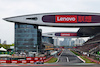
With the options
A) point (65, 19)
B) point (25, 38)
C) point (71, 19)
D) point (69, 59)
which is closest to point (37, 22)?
point (25, 38)

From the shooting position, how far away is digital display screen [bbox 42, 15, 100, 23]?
54.4m

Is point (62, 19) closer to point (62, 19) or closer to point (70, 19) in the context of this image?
point (62, 19)

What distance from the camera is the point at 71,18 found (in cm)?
5453

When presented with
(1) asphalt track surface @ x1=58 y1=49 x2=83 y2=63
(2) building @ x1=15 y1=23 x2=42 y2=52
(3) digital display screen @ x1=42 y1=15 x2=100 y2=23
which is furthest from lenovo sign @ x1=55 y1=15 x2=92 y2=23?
(1) asphalt track surface @ x1=58 y1=49 x2=83 y2=63

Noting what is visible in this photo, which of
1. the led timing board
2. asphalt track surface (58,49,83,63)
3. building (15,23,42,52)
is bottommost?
asphalt track surface (58,49,83,63)

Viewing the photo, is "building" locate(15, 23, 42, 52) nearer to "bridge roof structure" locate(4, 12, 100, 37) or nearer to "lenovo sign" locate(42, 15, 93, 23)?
"bridge roof structure" locate(4, 12, 100, 37)

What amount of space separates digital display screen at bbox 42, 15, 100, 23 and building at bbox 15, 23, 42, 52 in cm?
646

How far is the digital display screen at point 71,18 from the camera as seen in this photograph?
5441 centimetres

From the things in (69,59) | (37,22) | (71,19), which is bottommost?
(69,59)

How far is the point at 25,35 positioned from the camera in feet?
176

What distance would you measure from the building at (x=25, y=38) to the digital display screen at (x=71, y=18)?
646 cm

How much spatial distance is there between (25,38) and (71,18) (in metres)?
18.3

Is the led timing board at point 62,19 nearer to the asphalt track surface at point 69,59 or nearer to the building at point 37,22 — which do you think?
the building at point 37,22

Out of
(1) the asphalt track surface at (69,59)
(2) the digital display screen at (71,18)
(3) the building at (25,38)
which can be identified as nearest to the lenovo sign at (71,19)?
(2) the digital display screen at (71,18)
